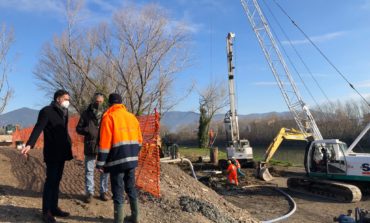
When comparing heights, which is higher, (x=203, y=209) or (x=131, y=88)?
(x=131, y=88)

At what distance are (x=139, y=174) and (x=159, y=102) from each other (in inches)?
1043

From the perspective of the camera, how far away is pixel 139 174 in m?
8.70

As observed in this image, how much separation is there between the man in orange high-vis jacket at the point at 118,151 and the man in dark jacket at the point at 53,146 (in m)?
0.68

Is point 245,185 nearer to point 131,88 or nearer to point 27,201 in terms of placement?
point 27,201

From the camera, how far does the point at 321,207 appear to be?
561 inches

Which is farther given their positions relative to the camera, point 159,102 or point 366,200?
point 159,102

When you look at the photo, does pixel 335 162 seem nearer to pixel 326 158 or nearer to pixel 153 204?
pixel 326 158

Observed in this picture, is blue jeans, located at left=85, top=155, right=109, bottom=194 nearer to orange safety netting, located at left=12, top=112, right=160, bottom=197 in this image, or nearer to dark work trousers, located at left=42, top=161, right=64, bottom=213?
dark work trousers, located at left=42, top=161, right=64, bottom=213

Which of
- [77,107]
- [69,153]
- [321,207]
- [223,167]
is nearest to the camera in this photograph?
[69,153]

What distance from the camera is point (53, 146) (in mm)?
6152

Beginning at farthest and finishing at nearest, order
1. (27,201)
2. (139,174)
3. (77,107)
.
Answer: (77,107) < (139,174) < (27,201)

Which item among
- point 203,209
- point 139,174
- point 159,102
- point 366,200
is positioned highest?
point 159,102

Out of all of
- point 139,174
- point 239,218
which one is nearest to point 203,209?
point 239,218

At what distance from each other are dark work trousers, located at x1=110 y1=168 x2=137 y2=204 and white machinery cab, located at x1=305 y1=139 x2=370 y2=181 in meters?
12.2
